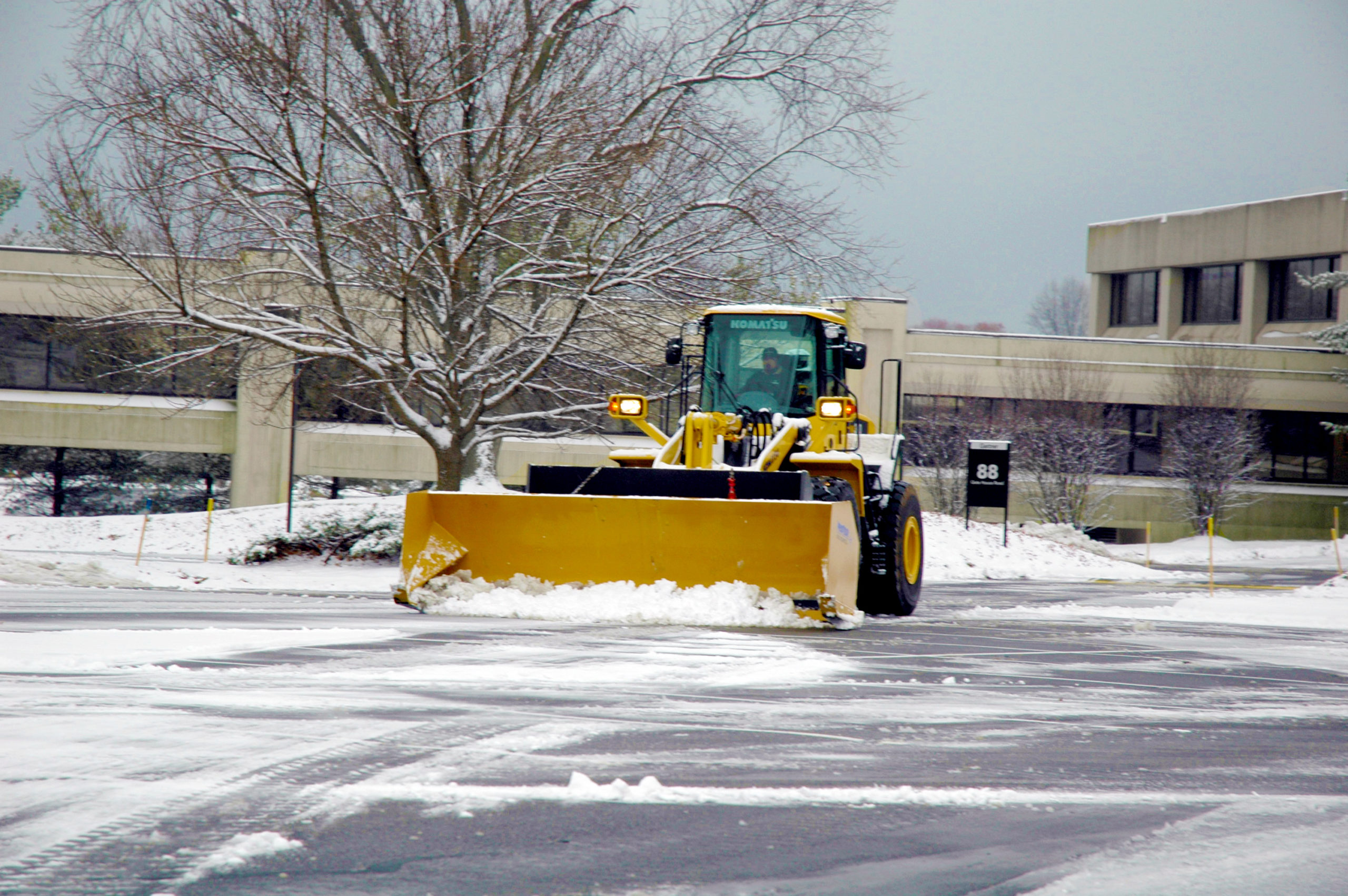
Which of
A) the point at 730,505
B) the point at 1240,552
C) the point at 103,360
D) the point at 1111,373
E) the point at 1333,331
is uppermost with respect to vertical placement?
the point at 1333,331

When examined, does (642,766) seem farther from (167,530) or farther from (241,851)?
(167,530)

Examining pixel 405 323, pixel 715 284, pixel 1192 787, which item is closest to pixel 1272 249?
pixel 715 284

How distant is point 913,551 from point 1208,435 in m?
26.0

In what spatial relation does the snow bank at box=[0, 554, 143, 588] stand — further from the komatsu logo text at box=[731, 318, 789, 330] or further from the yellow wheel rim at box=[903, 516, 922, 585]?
the yellow wheel rim at box=[903, 516, 922, 585]

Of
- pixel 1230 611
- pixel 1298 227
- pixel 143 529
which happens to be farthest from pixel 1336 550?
pixel 143 529

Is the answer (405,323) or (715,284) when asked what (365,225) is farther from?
(715,284)

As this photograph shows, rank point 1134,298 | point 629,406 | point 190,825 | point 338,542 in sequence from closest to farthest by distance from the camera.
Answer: point 190,825 < point 629,406 < point 338,542 < point 1134,298

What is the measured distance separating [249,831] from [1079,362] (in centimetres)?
3620

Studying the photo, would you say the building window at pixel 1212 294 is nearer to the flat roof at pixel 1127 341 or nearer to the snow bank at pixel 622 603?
the flat roof at pixel 1127 341

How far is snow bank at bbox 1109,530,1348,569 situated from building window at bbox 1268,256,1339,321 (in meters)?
10.2

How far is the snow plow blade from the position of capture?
29.2ft

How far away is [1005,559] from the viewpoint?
76.3 ft

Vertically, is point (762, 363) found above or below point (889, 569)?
above

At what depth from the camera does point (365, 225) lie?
15117 mm
